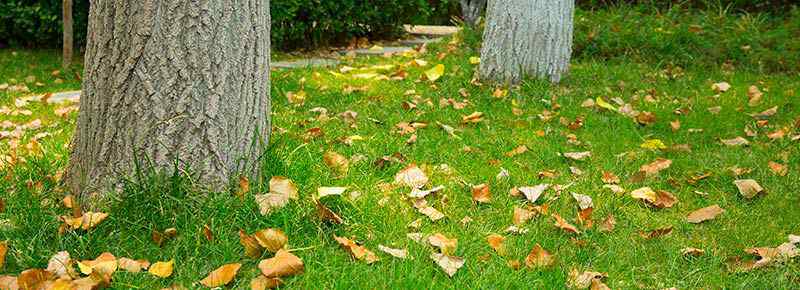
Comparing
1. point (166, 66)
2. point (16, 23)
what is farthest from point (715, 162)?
point (16, 23)

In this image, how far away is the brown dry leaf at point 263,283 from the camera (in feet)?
7.84

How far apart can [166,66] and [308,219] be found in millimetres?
712

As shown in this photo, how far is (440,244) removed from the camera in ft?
9.04

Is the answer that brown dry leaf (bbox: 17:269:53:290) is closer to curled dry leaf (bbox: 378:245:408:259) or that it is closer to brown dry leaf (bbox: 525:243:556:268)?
curled dry leaf (bbox: 378:245:408:259)

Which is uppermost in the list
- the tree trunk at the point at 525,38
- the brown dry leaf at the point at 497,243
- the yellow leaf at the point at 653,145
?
the tree trunk at the point at 525,38

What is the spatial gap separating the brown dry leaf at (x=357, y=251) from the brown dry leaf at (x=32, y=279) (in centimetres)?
89

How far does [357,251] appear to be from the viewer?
264cm

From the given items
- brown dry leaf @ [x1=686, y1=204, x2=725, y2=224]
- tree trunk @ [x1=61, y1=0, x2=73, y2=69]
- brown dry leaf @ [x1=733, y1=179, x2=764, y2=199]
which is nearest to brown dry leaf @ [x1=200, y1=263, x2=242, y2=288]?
brown dry leaf @ [x1=686, y1=204, x2=725, y2=224]

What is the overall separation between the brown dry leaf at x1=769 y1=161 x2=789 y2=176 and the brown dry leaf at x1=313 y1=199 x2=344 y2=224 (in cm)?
216

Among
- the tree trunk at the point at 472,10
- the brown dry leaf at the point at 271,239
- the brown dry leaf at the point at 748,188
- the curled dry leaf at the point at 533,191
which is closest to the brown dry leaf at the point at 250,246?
the brown dry leaf at the point at 271,239

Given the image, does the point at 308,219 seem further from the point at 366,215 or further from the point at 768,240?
the point at 768,240

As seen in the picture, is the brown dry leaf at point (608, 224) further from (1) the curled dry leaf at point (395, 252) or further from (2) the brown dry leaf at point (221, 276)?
(2) the brown dry leaf at point (221, 276)

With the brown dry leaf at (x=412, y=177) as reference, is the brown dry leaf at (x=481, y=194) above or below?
above

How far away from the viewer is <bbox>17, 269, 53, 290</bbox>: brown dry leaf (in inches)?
92.1
